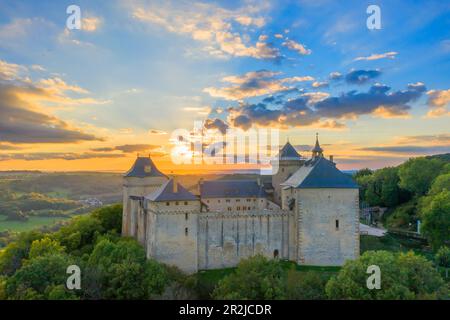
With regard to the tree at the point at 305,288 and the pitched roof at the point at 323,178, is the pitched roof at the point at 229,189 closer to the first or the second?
the pitched roof at the point at 323,178

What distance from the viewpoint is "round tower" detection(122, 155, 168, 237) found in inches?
1823

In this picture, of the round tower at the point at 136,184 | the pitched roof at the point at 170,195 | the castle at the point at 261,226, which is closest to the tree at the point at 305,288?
the castle at the point at 261,226

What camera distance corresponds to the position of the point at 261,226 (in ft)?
137

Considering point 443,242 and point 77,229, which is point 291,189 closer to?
point 443,242

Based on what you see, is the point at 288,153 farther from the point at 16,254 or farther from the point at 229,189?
the point at 16,254

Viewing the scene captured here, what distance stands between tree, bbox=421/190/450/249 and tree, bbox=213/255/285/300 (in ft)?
93.1

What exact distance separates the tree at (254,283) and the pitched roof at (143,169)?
2001cm

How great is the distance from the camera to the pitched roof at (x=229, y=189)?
49.0 metres

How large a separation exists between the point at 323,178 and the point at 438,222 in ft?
60.0

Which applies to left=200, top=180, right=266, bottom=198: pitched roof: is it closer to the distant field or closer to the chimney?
the chimney
